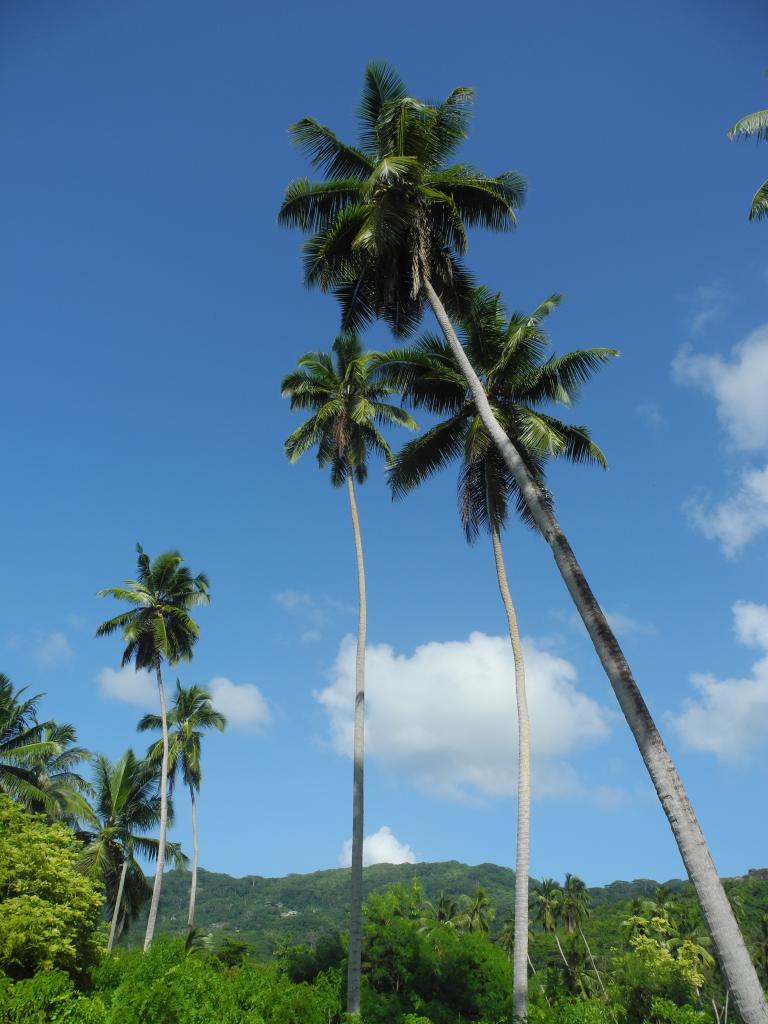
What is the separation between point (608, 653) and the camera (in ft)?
28.3

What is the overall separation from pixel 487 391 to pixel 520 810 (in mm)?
10682

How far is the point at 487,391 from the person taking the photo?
17.6 metres

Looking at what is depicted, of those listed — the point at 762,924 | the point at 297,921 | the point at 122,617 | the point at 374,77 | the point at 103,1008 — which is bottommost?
the point at 297,921

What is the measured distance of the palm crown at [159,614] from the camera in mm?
32875

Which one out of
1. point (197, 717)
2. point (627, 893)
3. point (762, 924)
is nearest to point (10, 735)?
point (197, 717)

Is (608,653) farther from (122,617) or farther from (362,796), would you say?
(122,617)

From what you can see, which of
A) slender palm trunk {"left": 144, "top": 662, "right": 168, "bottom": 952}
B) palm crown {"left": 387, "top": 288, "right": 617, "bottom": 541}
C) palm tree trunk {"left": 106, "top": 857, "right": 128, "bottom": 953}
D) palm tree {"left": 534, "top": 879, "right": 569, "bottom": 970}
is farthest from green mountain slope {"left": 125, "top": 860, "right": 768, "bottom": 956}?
palm crown {"left": 387, "top": 288, "right": 617, "bottom": 541}

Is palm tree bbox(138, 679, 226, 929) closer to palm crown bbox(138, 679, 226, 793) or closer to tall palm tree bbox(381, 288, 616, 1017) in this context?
palm crown bbox(138, 679, 226, 793)

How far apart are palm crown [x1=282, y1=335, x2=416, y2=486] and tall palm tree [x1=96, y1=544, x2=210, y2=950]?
13.9 metres

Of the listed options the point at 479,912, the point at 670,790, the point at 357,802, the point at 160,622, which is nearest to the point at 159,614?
the point at 160,622

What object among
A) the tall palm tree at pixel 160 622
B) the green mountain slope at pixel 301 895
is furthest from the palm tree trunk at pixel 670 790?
the green mountain slope at pixel 301 895

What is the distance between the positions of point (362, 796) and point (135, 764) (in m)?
26.4

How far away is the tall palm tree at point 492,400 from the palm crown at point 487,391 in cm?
3

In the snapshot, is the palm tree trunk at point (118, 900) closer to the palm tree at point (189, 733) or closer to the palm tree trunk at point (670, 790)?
the palm tree at point (189, 733)
